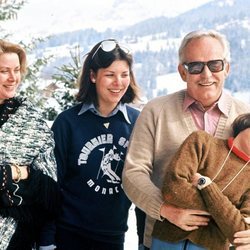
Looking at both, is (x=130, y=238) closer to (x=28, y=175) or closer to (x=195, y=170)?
(x=28, y=175)

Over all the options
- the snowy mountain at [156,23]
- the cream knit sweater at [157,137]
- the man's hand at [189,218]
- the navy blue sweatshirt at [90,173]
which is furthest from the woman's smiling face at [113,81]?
the snowy mountain at [156,23]

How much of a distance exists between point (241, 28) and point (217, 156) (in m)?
63.9

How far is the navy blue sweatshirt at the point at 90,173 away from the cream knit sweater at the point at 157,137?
37 cm

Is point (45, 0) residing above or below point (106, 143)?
above

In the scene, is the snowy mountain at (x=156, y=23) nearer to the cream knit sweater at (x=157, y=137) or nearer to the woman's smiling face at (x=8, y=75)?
the woman's smiling face at (x=8, y=75)

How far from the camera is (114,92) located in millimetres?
2373

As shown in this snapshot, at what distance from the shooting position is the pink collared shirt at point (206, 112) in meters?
1.99

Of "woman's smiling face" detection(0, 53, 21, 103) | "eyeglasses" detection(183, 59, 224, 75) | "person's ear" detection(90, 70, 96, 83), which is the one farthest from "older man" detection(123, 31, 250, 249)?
"woman's smiling face" detection(0, 53, 21, 103)

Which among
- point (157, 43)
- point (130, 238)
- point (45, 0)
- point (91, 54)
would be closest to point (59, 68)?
point (130, 238)

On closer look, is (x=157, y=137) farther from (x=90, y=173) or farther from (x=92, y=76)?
(x=92, y=76)

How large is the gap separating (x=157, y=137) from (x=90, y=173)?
51cm

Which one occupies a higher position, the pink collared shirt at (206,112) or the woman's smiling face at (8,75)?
the woman's smiling face at (8,75)

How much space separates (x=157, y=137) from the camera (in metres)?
1.97

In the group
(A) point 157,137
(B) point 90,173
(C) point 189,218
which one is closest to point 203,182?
(C) point 189,218
